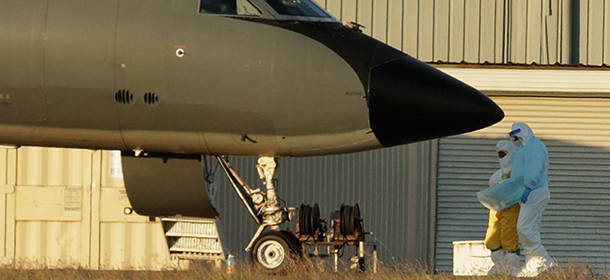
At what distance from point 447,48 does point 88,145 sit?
11.7 m

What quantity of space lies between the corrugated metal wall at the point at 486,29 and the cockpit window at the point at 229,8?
10598 millimetres

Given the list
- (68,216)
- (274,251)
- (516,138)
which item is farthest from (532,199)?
(68,216)

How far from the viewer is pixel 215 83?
10195 mm

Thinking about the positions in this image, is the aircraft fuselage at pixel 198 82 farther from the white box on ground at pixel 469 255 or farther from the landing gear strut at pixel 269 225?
the white box on ground at pixel 469 255

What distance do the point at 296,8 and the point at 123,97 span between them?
213 centimetres

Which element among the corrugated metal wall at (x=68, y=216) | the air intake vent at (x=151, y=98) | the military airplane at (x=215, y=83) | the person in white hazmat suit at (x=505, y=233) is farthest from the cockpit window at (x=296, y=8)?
the corrugated metal wall at (x=68, y=216)

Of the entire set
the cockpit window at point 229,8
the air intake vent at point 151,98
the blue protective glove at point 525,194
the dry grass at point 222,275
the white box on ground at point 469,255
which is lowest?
the white box on ground at point 469,255

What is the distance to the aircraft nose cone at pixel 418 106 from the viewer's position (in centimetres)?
→ 992

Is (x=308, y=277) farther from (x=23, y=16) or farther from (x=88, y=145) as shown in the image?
Answer: (x=23, y=16)

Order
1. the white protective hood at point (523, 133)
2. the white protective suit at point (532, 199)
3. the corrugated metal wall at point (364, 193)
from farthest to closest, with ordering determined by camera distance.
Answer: the corrugated metal wall at point (364, 193), the white protective hood at point (523, 133), the white protective suit at point (532, 199)

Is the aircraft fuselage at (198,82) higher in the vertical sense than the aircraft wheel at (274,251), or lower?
higher

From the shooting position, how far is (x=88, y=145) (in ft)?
35.5

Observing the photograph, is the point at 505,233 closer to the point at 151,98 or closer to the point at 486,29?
the point at 151,98

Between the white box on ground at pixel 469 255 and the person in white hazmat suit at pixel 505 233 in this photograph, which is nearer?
the person in white hazmat suit at pixel 505 233
